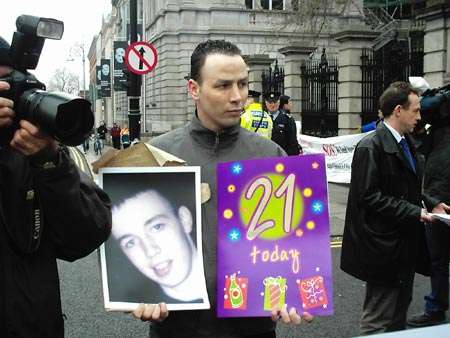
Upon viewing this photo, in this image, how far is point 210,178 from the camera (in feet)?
7.00

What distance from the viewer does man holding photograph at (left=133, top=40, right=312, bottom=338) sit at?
209cm

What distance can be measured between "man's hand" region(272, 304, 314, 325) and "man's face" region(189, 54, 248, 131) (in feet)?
2.38

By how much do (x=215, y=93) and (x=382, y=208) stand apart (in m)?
1.80

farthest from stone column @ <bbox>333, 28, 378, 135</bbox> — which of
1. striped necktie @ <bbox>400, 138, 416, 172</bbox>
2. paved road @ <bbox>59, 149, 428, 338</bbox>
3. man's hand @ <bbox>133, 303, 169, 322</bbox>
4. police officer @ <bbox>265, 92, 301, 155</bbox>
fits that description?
man's hand @ <bbox>133, 303, 169, 322</bbox>

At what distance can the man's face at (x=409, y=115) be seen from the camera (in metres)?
3.72

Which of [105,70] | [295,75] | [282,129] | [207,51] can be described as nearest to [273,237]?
[207,51]

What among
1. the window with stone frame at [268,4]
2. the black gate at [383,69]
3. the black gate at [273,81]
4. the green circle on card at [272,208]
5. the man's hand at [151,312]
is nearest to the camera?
the man's hand at [151,312]

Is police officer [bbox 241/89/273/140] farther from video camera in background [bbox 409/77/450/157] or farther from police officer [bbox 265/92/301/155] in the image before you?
video camera in background [bbox 409/77/450/157]

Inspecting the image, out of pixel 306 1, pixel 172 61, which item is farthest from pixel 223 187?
pixel 172 61

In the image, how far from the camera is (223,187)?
2072 mm

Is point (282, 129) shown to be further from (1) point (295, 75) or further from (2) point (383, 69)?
(1) point (295, 75)

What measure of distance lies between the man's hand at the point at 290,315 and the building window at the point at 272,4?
115ft

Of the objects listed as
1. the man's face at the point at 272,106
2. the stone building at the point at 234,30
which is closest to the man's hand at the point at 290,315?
the man's face at the point at 272,106

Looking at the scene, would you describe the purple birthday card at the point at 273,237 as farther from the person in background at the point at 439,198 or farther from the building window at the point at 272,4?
the building window at the point at 272,4
